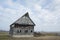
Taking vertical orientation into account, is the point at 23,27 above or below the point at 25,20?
below

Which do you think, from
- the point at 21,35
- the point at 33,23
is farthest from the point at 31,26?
the point at 21,35

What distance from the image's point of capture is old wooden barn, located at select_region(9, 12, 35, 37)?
4919cm

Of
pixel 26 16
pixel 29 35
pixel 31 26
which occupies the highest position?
pixel 26 16

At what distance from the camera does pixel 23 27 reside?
50.3m

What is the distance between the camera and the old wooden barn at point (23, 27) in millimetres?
49188

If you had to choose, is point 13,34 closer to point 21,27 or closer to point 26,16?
point 21,27

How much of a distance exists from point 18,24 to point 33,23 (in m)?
5.35

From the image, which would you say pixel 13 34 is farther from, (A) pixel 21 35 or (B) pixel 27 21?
(B) pixel 27 21

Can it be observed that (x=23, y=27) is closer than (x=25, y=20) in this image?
No

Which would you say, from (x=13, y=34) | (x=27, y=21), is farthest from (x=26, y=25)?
(x=13, y=34)

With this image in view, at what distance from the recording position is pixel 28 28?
167ft

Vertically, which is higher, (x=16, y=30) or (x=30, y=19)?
→ (x=30, y=19)

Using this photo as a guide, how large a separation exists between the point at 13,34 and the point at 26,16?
755 cm

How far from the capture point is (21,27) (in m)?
50.1
